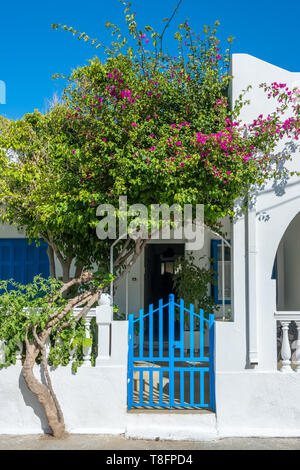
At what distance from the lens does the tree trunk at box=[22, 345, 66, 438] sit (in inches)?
202

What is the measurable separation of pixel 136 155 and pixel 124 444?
3.72 metres

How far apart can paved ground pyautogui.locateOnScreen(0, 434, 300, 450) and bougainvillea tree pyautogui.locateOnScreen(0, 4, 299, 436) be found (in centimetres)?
24

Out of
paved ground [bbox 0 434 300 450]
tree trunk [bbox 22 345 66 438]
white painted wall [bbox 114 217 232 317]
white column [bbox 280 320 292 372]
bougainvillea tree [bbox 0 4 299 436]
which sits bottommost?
paved ground [bbox 0 434 300 450]

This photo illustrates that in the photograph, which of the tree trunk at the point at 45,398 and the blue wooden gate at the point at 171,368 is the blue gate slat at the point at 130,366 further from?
the tree trunk at the point at 45,398

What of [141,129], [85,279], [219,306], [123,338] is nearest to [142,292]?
[219,306]

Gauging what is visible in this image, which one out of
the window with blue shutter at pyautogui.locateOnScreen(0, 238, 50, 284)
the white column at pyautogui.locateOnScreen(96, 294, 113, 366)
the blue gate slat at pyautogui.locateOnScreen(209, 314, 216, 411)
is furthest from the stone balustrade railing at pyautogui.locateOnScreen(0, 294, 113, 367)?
the window with blue shutter at pyautogui.locateOnScreen(0, 238, 50, 284)

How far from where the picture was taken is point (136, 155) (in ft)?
18.1

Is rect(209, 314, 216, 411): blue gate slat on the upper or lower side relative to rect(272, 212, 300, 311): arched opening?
lower

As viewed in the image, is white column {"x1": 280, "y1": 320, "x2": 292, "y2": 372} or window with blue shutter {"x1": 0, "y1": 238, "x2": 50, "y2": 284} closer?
white column {"x1": 280, "y1": 320, "x2": 292, "y2": 372}

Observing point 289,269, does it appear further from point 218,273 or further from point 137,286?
point 137,286

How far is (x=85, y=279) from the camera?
245 inches

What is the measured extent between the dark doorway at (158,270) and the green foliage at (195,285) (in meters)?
1.78

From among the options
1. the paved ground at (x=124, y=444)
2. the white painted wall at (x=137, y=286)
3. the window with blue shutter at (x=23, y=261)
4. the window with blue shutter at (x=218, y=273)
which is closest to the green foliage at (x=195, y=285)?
the window with blue shutter at (x=218, y=273)

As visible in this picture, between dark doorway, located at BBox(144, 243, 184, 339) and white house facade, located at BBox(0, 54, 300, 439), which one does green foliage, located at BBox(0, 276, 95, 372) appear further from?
dark doorway, located at BBox(144, 243, 184, 339)
